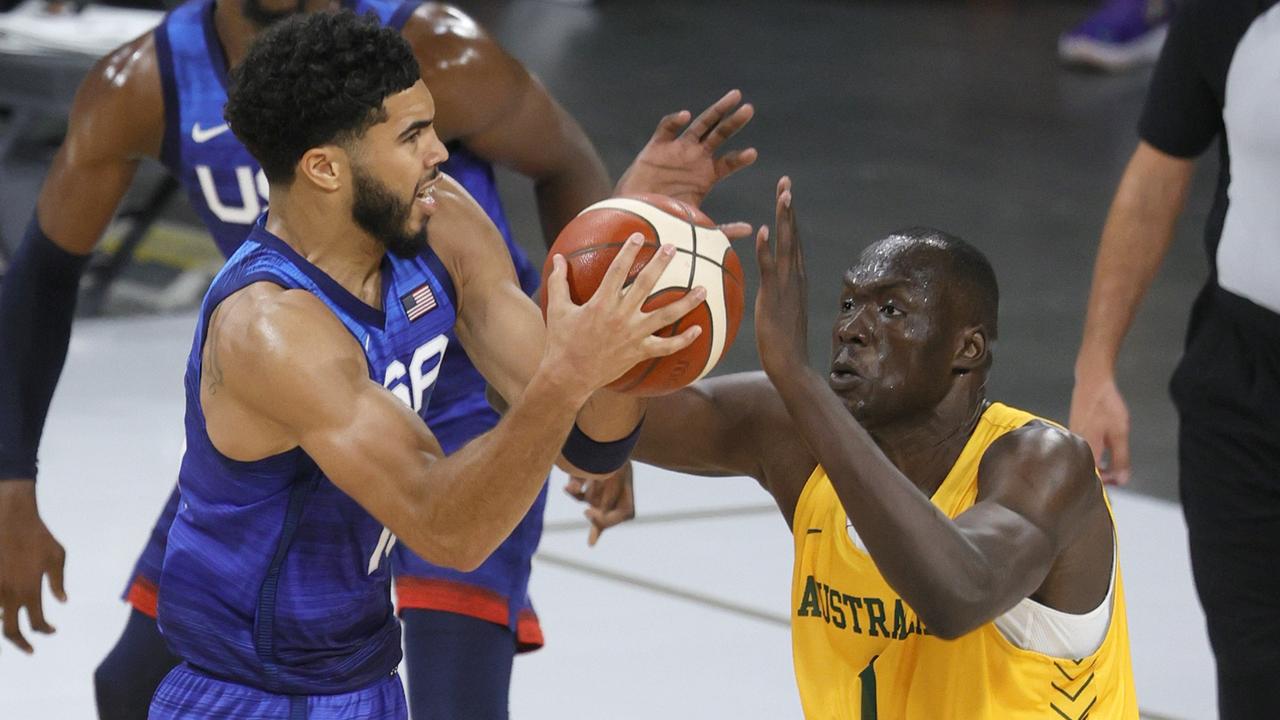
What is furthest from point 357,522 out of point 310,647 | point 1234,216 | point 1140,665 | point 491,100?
point 1140,665

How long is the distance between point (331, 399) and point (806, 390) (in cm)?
59

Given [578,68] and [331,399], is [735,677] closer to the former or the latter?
[331,399]

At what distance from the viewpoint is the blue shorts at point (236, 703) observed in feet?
8.66

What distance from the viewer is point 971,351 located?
2.72m

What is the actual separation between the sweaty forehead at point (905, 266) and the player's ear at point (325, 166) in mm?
722

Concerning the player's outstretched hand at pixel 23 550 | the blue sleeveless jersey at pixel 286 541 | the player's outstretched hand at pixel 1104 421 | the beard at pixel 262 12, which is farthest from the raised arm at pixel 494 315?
the player's outstretched hand at pixel 1104 421

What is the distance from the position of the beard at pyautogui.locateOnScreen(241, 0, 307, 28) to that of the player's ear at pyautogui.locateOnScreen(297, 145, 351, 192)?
3.05 feet

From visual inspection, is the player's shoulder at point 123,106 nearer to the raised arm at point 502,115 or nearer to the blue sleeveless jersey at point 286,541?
the raised arm at point 502,115

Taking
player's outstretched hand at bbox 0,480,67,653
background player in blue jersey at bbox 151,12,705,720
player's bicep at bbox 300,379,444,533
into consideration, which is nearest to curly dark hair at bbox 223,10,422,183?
background player in blue jersey at bbox 151,12,705,720

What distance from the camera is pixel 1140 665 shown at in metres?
4.61

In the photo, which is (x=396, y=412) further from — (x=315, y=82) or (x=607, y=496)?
(x=607, y=496)

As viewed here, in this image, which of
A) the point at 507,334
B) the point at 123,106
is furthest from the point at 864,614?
the point at 123,106

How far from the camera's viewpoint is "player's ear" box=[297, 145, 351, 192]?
251cm

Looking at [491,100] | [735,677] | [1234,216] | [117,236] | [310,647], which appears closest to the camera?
[310,647]
